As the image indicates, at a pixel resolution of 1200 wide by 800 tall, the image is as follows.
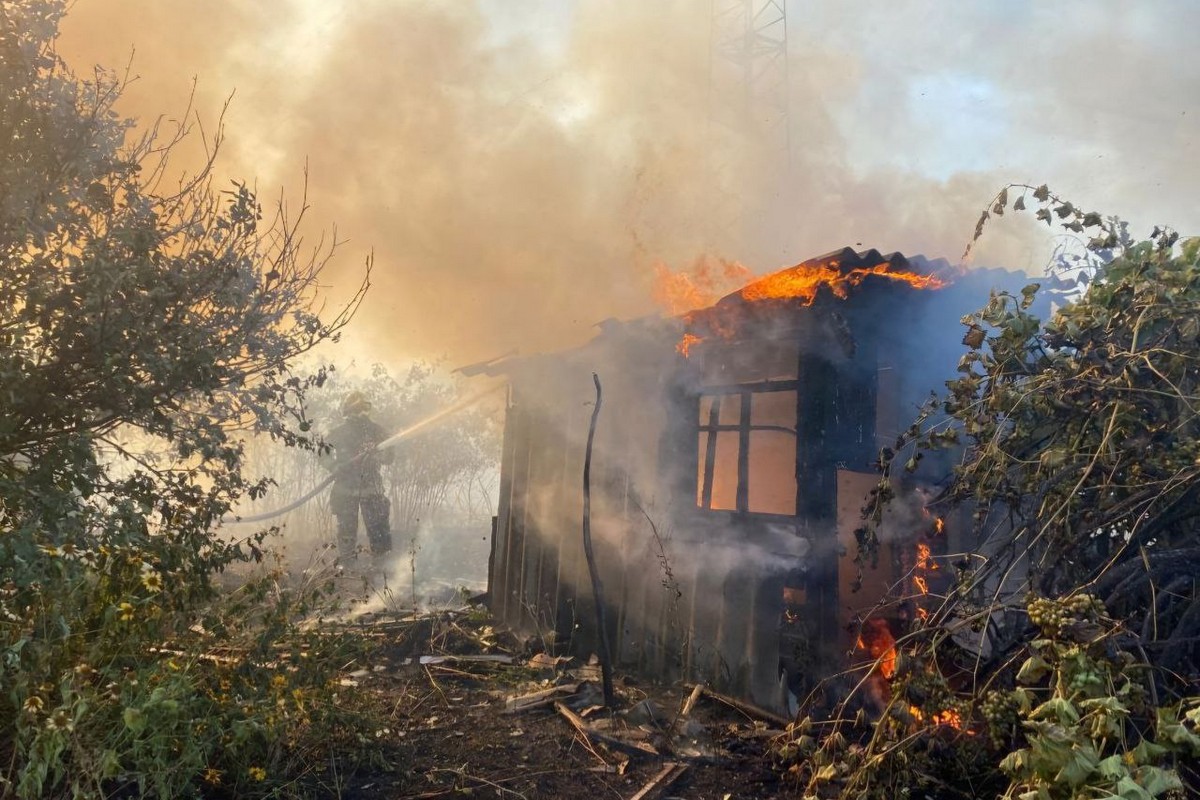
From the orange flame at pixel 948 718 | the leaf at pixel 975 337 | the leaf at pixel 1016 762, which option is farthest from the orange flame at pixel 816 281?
the leaf at pixel 1016 762

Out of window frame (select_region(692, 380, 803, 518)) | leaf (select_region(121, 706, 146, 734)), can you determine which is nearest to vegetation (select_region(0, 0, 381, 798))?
leaf (select_region(121, 706, 146, 734))

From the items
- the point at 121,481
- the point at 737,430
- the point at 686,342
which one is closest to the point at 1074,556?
the point at 737,430

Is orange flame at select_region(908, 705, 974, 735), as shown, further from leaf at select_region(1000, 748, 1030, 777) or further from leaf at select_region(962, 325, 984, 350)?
leaf at select_region(962, 325, 984, 350)

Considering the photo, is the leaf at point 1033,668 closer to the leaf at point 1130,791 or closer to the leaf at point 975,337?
the leaf at point 1130,791

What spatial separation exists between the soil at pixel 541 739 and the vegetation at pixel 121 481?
2.26 feet

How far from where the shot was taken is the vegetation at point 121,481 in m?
3.56

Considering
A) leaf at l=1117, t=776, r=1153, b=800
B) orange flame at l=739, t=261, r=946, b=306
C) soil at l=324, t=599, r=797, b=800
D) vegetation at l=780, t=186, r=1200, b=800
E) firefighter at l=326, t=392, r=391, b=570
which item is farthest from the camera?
firefighter at l=326, t=392, r=391, b=570

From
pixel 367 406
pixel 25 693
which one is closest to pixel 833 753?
pixel 25 693

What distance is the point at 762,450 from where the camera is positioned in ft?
23.9

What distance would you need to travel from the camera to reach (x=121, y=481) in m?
4.90

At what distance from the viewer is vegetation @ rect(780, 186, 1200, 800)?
312 cm

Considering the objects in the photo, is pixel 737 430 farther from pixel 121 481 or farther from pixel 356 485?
pixel 356 485

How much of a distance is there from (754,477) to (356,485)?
37.2 feet

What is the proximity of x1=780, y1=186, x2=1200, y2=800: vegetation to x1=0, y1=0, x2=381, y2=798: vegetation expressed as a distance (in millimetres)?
3413
